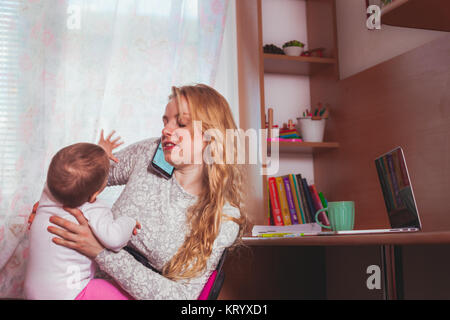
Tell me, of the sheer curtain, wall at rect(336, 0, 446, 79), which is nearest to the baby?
the sheer curtain

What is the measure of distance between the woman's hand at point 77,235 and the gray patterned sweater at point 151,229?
1.1 inches

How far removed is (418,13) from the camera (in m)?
1.19

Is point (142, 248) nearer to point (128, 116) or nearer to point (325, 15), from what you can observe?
point (128, 116)

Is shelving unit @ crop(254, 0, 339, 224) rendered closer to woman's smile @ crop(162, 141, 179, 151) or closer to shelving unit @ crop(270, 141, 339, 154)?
shelving unit @ crop(270, 141, 339, 154)

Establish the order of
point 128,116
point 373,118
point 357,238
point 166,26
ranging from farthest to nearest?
point 373,118 < point 166,26 < point 128,116 < point 357,238

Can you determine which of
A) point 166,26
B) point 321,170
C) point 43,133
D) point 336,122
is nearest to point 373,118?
point 336,122

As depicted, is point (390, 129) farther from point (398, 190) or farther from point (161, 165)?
point (161, 165)

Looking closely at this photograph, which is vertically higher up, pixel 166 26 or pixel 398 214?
pixel 166 26

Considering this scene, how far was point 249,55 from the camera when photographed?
1.86m

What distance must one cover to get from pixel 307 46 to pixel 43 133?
1.31 meters

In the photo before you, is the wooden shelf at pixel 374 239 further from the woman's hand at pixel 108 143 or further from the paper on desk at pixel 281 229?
the woman's hand at pixel 108 143

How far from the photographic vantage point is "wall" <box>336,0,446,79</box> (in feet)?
5.49

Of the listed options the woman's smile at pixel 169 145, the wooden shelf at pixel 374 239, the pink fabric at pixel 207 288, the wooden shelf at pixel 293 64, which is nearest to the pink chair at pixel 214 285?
the pink fabric at pixel 207 288

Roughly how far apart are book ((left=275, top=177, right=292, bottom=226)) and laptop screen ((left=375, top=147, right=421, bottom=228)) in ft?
2.03
